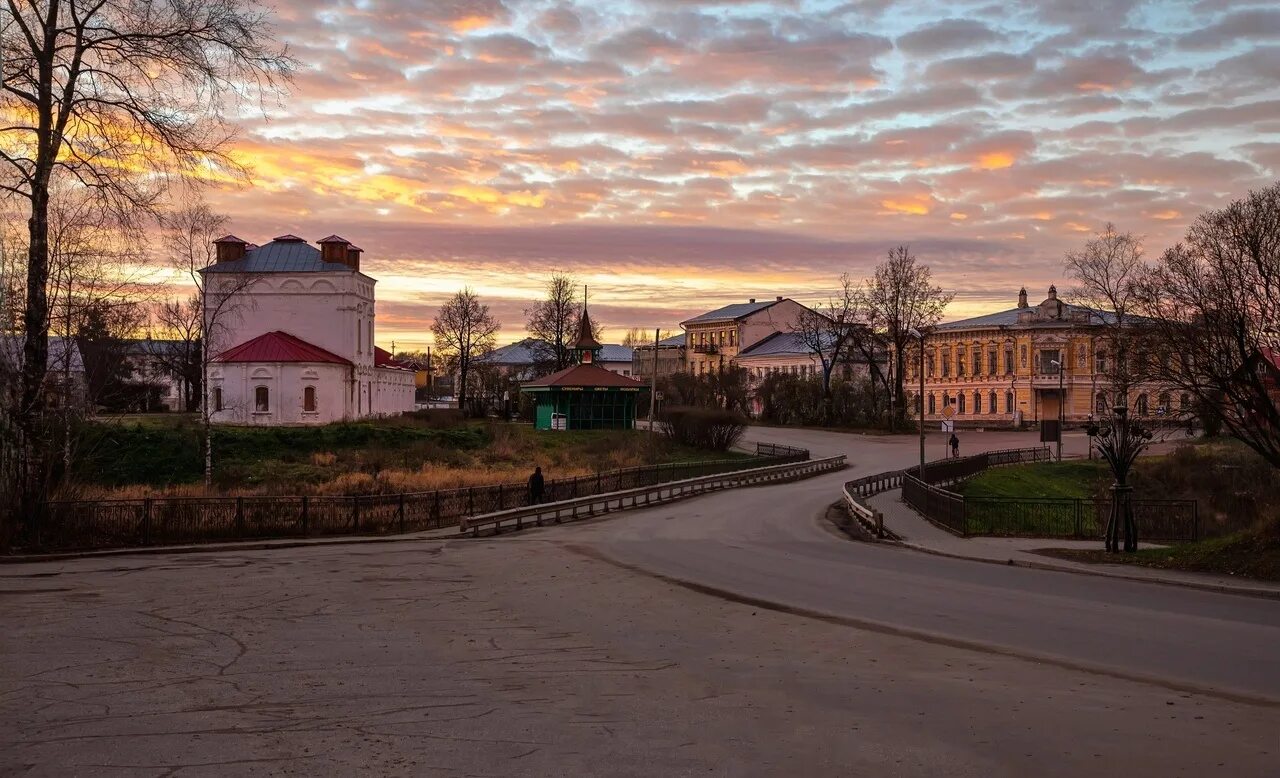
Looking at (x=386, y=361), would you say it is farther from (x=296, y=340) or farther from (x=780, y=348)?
(x=780, y=348)

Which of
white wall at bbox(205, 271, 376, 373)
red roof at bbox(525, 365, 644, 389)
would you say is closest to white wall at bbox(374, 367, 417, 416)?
white wall at bbox(205, 271, 376, 373)

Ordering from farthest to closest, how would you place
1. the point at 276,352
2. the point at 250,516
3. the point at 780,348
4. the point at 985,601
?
the point at 780,348 → the point at 276,352 → the point at 250,516 → the point at 985,601

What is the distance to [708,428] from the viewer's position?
214 ft

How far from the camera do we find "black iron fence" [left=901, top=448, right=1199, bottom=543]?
29.1 metres

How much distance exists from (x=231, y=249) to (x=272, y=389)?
1478cm

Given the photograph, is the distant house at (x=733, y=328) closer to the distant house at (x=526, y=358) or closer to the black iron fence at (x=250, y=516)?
the distant house at (x=526, y=358)

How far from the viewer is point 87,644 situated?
12.6 metres

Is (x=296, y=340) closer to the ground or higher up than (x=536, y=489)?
higher up

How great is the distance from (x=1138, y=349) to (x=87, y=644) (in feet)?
104

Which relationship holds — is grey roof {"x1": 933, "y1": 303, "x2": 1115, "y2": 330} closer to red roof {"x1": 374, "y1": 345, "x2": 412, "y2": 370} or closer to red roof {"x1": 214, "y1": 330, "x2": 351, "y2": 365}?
red roof {"x1": 374, "y1": 345, "x2": 412, "y2": 370}

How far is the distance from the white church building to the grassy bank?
7.21 metres

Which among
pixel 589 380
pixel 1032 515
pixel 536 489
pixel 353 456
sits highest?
pixel 589 380

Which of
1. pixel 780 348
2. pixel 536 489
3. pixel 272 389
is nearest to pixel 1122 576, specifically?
pixel 536 489

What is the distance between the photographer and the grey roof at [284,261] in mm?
79188
